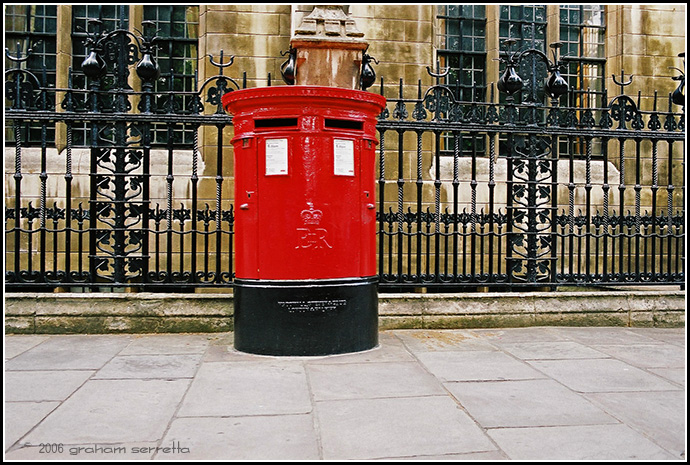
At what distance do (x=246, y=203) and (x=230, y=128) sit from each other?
5.94 metres

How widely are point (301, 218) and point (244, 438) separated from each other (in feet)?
7.54

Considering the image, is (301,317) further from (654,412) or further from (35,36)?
(35,36)

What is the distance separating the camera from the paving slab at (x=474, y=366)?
14.9 ft

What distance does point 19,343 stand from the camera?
5656mm

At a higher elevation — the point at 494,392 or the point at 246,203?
the point at 246,203

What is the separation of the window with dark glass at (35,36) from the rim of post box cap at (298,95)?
6.87 m

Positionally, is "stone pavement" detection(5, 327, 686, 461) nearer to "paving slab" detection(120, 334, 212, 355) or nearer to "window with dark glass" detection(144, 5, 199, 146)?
"paving slab" detection(120, 334, 212, 355)

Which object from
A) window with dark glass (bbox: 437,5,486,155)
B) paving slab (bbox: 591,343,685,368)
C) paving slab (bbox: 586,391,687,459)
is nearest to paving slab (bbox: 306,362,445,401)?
paving slab (bbox: 586,391,687,459)

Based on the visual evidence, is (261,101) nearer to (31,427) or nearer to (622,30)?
(31,427)

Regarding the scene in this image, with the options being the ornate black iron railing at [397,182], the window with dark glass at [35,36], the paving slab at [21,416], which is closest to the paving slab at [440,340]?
the ornate black iron railing at [397,182]

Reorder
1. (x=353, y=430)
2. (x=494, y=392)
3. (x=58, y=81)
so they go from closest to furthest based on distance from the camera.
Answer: (x=353, y=430) → (x=494, y=392) → (x=58, y=81)

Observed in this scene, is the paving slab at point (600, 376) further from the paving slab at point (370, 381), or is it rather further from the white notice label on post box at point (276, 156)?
the white notice label on post box at point (276, 156)

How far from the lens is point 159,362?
4.96 m

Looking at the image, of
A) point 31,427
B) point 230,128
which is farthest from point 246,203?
point 230,128
